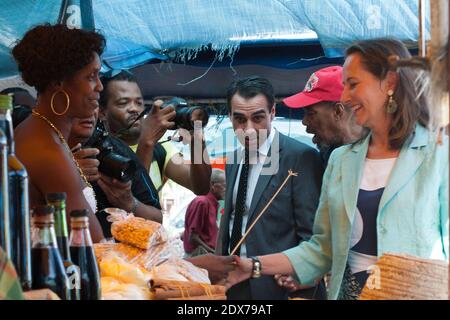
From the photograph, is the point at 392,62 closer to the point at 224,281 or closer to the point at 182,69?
the point at 224,281

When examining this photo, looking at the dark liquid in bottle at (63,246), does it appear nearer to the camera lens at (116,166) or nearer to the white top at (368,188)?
the white top at (368,188)

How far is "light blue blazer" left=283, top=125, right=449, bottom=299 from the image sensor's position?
2.40 metres

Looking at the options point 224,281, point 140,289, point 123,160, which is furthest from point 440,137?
point 123,160

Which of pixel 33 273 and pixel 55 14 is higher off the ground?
pixel 55 14

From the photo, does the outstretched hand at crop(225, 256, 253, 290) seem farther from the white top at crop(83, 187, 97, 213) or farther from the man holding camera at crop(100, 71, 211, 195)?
the man holding camera at crop(100, 71, 211, 195)

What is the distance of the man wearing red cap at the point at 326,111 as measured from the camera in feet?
10.3

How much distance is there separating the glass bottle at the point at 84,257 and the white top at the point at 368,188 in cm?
102

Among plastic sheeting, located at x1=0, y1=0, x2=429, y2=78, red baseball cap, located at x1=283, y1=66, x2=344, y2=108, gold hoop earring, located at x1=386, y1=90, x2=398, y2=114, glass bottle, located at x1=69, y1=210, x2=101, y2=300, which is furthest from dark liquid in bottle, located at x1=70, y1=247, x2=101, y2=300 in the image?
plastic sheeting, located at x1=0, y1=0, x2=429, y2=78

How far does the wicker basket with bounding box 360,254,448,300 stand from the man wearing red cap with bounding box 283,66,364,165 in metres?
1.34

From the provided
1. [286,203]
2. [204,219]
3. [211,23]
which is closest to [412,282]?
→ [286,203]

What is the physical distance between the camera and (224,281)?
2.54 metres

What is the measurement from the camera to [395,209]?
2.46m

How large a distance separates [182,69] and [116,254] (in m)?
1.97

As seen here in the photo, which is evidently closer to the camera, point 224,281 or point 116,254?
point 116,254
